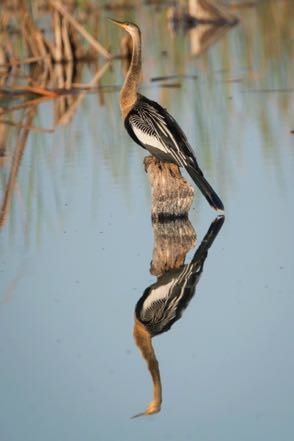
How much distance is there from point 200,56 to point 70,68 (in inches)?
83.9

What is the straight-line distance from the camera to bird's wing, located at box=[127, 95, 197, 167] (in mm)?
8180

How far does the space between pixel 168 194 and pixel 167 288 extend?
182 centimetres

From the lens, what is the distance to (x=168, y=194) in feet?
27.2

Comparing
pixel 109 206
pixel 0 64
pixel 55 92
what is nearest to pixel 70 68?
pixel 0 64

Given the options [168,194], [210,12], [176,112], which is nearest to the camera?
[168,194]

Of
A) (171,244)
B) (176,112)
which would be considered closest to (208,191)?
(171,244)

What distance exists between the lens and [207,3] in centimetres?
2298

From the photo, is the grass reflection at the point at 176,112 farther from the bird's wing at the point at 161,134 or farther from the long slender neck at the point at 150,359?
the long slender neck at the point at 150,359

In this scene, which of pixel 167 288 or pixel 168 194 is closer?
pixel 167 288

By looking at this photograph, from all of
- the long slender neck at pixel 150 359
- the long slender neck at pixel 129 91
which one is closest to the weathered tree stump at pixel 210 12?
the long slender neck at pixel 129 91

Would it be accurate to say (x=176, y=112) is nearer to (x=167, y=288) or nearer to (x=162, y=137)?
(x=162, y=137)

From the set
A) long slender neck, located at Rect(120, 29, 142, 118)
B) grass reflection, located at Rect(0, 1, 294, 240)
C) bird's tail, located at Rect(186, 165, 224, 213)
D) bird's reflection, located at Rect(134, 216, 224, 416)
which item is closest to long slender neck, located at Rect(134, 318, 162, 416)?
bird's reflection, located at Rect(134, 216, 224, 416)

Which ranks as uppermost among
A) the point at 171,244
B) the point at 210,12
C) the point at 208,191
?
the point at 210,12

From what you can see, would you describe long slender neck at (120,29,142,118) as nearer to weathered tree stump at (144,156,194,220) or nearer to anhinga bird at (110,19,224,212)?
anhinga bird at (110,19,224,212)
